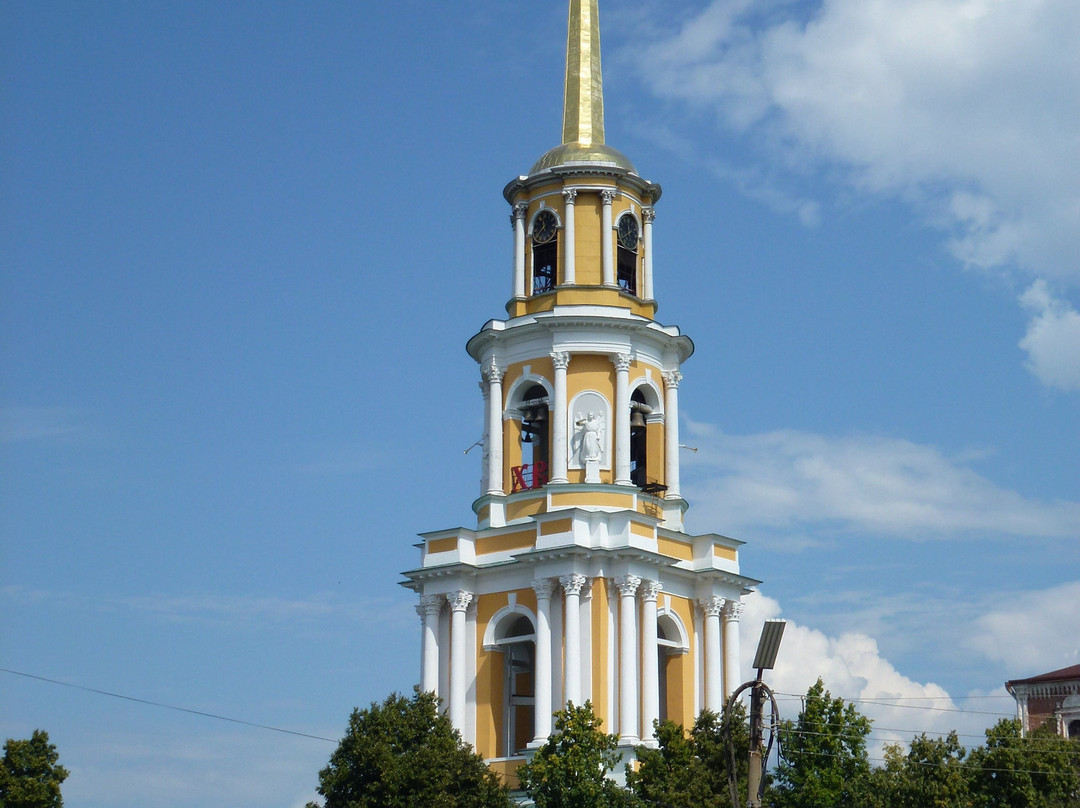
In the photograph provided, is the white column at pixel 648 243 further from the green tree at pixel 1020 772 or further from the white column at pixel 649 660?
the green tree at pixel 1020 772

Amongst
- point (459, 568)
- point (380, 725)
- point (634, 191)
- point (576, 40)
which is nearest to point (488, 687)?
point (459, 568)

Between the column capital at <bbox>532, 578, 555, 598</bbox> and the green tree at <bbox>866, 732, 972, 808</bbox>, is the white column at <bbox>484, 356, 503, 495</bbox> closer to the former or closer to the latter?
the column capital at <bbox>532, 578, 555, 598</bbox>

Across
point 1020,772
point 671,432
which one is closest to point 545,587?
point 671,432

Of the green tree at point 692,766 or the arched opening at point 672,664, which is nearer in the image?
the green tree at point 692,766

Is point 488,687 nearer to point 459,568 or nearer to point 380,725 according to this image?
point 459,568

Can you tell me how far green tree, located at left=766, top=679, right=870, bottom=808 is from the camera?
44.3 meters

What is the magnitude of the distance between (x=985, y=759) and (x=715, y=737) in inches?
293

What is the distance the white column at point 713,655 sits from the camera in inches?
2025

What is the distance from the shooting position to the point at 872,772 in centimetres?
4697

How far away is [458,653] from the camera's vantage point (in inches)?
2009

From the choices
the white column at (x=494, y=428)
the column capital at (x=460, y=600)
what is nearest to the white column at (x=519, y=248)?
the white column at (x=494, y=428)

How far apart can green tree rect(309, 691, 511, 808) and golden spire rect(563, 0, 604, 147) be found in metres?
20.3

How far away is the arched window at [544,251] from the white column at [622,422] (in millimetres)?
3956

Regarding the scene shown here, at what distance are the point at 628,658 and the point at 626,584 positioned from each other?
202cm
